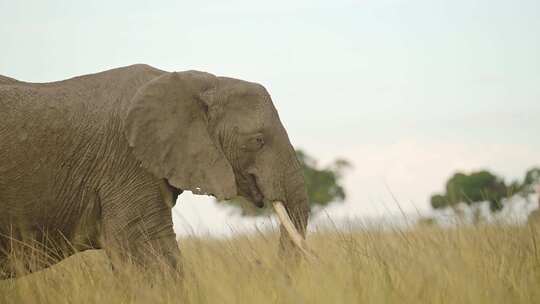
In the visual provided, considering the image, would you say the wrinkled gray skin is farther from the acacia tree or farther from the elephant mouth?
the acacia tree

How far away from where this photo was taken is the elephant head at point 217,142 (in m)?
8.11

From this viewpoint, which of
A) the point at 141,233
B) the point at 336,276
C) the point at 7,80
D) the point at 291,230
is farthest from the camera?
the point at 7,80

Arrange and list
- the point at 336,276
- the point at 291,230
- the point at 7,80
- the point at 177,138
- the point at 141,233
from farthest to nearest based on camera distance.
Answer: the point at 7,80 → the point at 177,138 → the point at 141,233 → the point at 291,230 → the point at 336,276

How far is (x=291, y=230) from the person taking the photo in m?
7.96

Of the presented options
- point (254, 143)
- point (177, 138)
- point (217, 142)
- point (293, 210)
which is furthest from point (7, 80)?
point (293, 210)

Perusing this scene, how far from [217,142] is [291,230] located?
3.61ft

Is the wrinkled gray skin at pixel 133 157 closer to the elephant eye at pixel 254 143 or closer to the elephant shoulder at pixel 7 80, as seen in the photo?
the elephant eye at pixel 254 143

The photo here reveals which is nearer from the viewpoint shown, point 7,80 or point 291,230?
point 291,230

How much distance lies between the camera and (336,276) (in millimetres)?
6383

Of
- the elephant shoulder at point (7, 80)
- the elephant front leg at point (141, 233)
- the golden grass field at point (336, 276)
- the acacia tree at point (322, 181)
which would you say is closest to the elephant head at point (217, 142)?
the elephant front leg at point (141, 233)

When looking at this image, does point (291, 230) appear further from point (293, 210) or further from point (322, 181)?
point (322, 181)

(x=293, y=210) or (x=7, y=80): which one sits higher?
(x=7, y=80)

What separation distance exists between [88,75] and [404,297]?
412 centimetres

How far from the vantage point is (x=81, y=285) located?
752 centimetres
